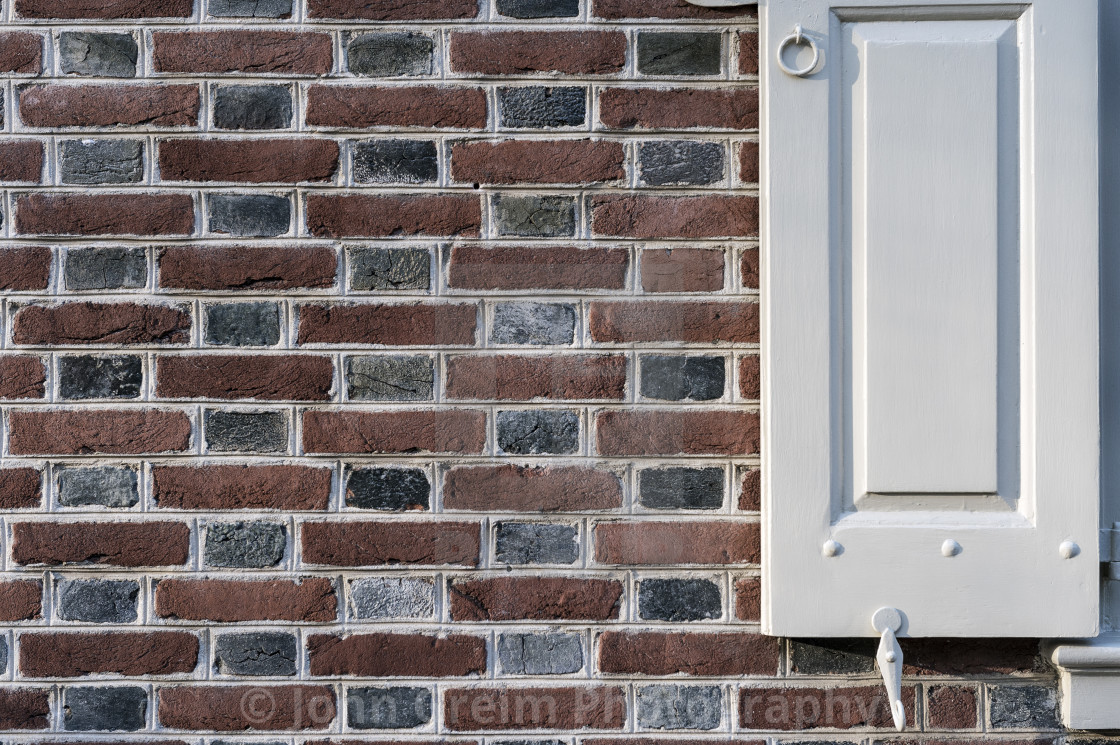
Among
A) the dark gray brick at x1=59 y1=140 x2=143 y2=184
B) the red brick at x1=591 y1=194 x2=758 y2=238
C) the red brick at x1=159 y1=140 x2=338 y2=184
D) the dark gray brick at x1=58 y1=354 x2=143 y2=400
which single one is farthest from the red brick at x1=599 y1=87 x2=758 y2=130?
the dark gray brick at x1=58 y1=354 x2=143 y2=400

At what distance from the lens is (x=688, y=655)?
137 centimetres

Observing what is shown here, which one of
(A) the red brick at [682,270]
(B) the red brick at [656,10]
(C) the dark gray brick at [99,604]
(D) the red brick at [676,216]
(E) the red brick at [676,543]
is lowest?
(C) the dark gray brick at [99,604]

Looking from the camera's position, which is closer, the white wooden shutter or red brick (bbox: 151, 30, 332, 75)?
the white wooden shutter

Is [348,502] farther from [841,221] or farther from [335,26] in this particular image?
[841,221]

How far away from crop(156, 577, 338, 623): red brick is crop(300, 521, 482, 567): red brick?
0.05 m

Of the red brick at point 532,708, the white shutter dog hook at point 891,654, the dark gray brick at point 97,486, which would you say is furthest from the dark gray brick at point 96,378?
the white shutter dog hook at point 891,654

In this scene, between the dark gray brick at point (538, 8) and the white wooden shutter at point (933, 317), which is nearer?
the white wooden shutter at point (933, 317)

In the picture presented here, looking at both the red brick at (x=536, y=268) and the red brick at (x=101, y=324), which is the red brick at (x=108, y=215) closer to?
the red brick at (x=101, y=324)

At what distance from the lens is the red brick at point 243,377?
137 centimetres

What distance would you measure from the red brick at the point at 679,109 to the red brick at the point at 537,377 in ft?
1.34

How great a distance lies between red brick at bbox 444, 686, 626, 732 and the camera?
137 cm

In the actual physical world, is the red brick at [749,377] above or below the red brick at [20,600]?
above

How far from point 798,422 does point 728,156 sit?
469 mm

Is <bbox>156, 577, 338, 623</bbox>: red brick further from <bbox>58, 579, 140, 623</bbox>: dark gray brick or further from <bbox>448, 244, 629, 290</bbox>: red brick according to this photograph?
<bbox>448, 244, 629, 290</bbox>: red brick
